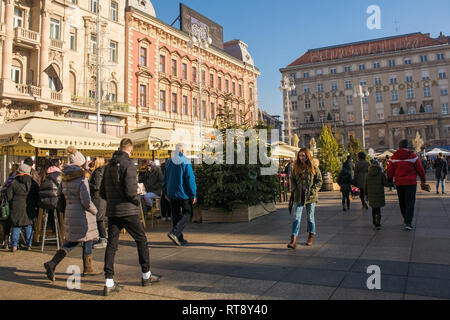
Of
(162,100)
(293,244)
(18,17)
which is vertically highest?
(18,17)

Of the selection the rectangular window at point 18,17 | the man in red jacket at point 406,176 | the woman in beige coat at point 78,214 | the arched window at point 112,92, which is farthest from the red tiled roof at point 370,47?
the woman in beige coat at point 78,214

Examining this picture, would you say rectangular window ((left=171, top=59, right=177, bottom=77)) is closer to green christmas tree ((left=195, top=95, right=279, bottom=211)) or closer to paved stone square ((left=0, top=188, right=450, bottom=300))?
green christmas tree ((left=195, top=95, right=279, bottom=211))

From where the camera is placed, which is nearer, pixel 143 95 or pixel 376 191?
pixel 376 191

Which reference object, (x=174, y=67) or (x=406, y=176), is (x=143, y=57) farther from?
(x=406, y=176)

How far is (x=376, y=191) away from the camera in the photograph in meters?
7.70

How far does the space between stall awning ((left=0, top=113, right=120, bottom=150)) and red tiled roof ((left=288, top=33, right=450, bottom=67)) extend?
246 ft

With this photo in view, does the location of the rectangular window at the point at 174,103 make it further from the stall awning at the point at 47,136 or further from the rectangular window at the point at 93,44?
the stall awning at the point at 47,136

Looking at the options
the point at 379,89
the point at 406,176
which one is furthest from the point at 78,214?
the point at 379,89

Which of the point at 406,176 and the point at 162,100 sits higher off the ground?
the point at 162,100

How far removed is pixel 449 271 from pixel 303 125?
238 feet

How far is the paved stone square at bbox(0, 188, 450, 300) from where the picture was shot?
12.8 feet

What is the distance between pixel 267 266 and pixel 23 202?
16.7ft

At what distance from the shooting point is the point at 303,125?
245 feet
